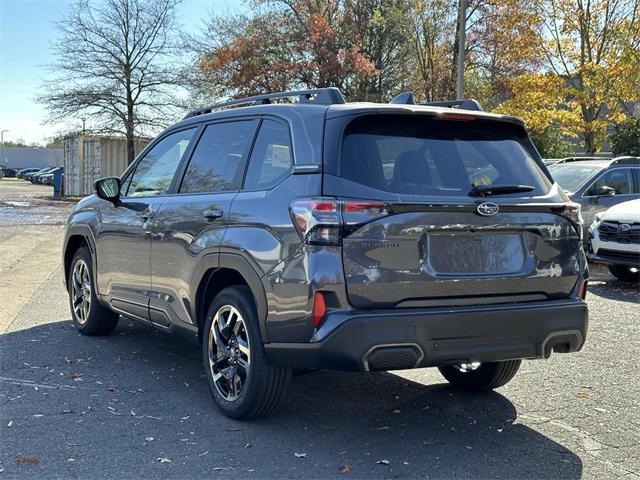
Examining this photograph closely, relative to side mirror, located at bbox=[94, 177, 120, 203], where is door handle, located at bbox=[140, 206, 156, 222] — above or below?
below

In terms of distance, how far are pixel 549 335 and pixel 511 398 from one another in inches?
45.2

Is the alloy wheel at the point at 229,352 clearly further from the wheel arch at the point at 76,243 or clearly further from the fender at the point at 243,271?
the wheel arch at the point at 76,243

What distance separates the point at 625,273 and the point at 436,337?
8393mm

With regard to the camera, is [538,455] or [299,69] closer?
[538,455]

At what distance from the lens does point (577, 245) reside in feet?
14.4

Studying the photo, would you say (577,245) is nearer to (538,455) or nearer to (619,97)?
(538,455)

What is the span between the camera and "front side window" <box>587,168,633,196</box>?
12.9m

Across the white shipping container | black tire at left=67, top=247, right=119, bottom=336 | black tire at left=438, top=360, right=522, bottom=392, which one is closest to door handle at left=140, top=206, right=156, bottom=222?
black tire at left=67, top=247, right=119, bottom=336

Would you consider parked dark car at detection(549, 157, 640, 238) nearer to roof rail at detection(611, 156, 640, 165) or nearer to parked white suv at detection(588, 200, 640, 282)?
roof rail at detection(611, 156, 640, 165)

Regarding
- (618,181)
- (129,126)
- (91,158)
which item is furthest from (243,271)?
(91,158)

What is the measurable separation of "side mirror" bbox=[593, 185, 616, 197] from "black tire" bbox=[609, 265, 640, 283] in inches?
72.8

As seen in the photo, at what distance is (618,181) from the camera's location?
13.0 m

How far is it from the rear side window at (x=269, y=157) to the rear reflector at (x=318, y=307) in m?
0.82

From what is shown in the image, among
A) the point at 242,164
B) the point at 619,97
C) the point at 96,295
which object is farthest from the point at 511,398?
the point at 619,97
